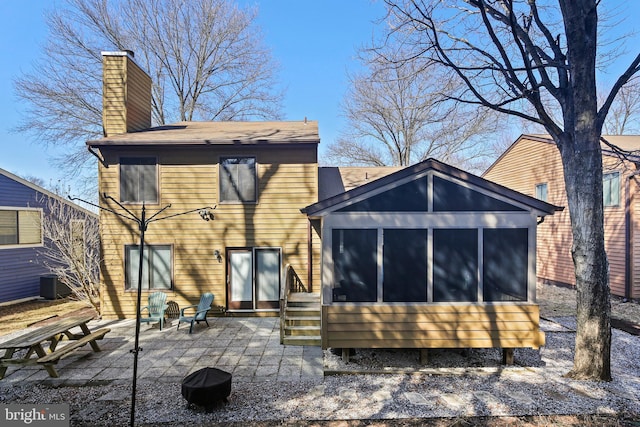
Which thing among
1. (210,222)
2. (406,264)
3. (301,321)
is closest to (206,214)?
(210,222)

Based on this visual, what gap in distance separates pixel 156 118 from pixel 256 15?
883 cm

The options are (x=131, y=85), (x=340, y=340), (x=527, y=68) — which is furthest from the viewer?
(x=131, y=85)

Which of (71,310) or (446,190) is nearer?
(446,190)

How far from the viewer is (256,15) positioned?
18891mm

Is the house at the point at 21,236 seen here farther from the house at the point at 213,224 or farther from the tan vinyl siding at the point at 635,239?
the tan vinyl siding at the point at 635,239

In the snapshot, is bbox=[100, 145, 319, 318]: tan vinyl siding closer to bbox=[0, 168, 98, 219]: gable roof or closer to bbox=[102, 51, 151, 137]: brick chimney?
bbox=[102, 51, 151, 137]: brick chimney

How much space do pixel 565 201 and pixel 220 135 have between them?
1313cm

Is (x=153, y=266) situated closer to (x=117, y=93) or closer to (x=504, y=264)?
(x=117, y=93)

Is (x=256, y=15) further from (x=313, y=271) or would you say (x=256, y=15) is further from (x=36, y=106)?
(x=313, y=271)

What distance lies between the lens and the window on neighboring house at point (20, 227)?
417 inches

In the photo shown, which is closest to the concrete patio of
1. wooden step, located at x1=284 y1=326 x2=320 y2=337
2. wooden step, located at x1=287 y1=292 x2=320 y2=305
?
wooden step, located at x1=284 y1=326 x2=320 y2=337

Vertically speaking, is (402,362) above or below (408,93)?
below

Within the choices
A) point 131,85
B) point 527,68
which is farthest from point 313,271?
point 131,85

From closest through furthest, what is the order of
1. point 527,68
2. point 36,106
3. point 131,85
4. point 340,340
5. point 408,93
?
1. point 527,68
2. point 340,340
3. point 131,85
4. point 36,106
5. point 408,93
